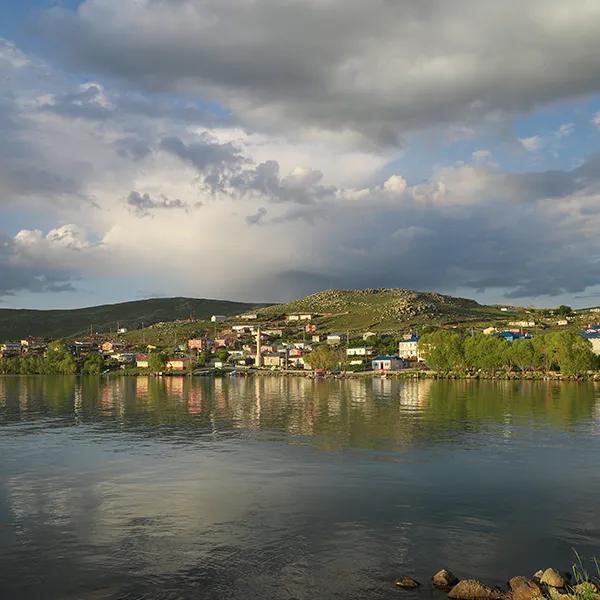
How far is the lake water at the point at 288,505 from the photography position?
24469 mm

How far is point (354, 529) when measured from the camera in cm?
2977

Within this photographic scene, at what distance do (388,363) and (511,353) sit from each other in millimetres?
43722

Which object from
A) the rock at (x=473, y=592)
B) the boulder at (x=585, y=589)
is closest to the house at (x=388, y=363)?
the rock at (x=473, y=592)

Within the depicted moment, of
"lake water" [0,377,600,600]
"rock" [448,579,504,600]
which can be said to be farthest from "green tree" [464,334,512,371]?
"rock" [448,579,504,600]

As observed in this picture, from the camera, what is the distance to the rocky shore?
21641 mm

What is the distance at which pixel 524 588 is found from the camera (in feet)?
71.3

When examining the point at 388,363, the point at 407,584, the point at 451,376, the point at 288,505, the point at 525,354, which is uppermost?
the point at 525,354

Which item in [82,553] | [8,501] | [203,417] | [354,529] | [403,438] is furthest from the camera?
[203,417]

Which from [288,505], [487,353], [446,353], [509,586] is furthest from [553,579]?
[446,353]

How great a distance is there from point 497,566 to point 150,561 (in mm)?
13183

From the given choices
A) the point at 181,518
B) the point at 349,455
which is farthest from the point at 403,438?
A: the point at 181,518

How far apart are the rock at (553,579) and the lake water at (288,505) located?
5.71ft

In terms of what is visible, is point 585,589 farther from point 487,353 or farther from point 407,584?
point 487,353

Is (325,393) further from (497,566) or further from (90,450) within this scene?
(497,566)
